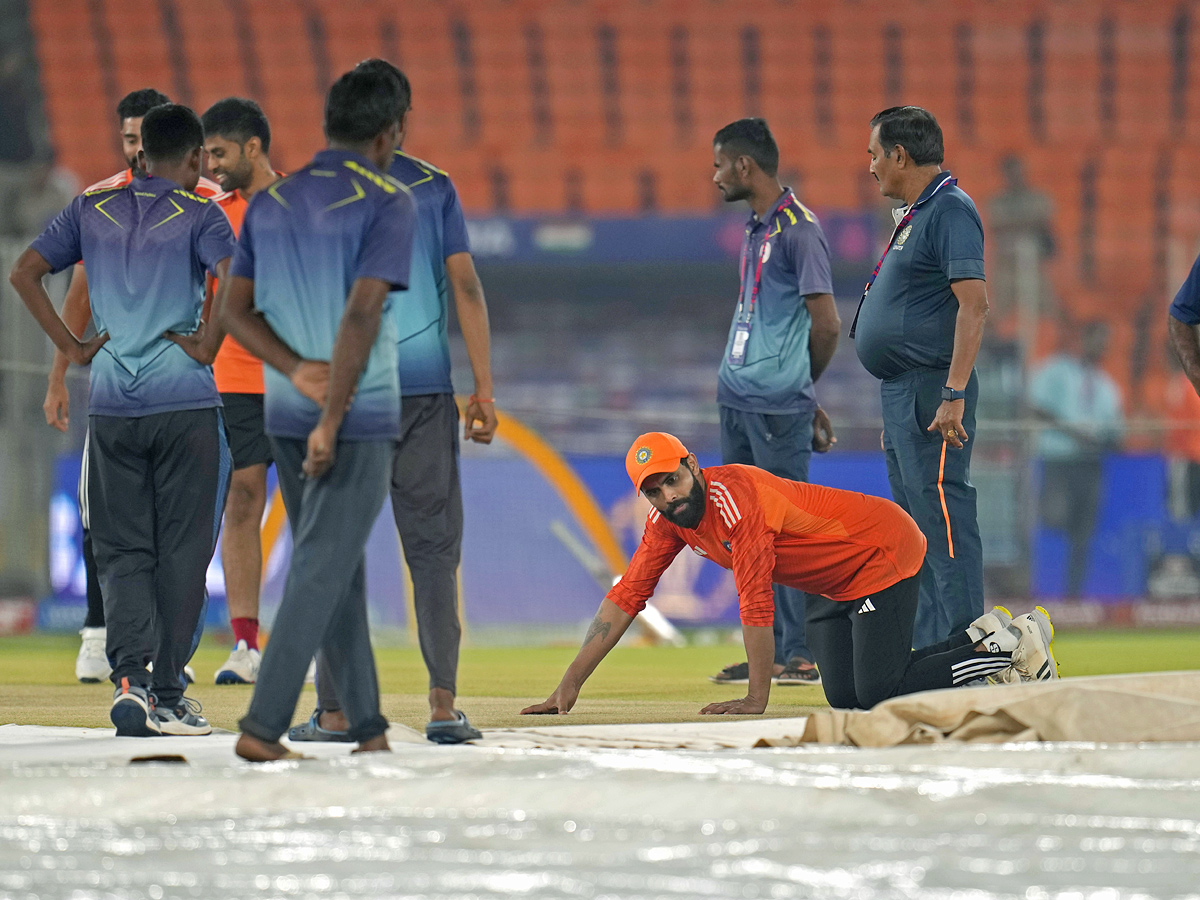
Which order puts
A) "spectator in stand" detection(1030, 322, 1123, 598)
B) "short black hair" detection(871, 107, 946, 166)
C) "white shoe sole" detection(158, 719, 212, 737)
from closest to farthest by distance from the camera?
"white shoe sole" detection(158, 719, 212, 737) < "short black hair" detection(871, 107, 946, 166) < "spectator in stand" detection(1030, 322, 1123, 598)

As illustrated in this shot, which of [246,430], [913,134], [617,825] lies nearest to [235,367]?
[246,430]

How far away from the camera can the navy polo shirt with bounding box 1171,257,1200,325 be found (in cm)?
476

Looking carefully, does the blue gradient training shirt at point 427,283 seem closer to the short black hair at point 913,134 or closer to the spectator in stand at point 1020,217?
the short black hair at point 913,134

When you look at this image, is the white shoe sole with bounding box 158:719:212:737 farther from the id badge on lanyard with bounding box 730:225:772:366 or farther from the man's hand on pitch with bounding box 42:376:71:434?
the id badge on lanyard with bounding box 730:225:772:366

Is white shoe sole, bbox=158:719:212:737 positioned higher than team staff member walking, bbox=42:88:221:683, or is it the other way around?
team staff member walking, bbox=42:88:221:683

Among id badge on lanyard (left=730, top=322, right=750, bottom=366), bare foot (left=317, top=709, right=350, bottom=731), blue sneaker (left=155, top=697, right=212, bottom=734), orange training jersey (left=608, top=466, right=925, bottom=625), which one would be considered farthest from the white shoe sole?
id badge on lanyard (left=730, top=322, right=750, bottom=366)

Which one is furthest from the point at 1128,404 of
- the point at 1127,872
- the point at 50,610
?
the point at 1127,872

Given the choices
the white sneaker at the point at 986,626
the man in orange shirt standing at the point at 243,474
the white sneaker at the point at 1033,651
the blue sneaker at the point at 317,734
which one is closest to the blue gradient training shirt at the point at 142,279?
the blue sneaker at the point at 317,734

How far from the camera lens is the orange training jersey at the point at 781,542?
4.32m

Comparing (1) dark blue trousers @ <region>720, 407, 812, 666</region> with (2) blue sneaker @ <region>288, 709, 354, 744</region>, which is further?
(1) dark blue trousers @ <region>720, 407, 812, 666</region>

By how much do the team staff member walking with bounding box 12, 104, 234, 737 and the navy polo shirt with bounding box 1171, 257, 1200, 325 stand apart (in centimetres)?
305

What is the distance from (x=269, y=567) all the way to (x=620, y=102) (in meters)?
10.7

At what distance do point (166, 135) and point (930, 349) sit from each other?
2.56m

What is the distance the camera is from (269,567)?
9023mm
